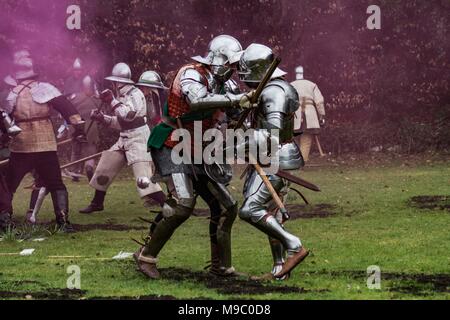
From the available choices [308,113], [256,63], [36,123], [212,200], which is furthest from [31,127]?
[308,113]

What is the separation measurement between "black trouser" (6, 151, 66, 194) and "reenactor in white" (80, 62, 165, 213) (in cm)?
157

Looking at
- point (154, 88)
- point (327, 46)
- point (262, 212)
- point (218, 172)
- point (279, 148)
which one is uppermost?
point (327, 46)

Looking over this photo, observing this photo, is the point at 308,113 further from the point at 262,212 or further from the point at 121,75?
the point at 262,212

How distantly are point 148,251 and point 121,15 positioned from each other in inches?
537

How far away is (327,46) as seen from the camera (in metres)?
22.7

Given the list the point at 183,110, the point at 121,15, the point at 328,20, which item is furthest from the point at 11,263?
the point at 328,20

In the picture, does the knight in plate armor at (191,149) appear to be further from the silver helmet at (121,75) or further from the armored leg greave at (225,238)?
the silver helmet at (121,75)

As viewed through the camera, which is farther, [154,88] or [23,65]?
[154,88]

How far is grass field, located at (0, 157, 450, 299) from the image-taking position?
26.0 ft

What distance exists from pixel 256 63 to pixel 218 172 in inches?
37.3

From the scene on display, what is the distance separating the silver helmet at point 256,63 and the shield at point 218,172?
75 cm

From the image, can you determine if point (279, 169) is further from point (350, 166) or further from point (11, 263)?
point (350, 166)

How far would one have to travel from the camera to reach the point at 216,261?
8969 millimetres

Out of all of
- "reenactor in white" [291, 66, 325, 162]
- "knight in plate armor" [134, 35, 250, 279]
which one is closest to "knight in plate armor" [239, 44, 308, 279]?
"knight in plate armor" [134, 35, 250, 279]
